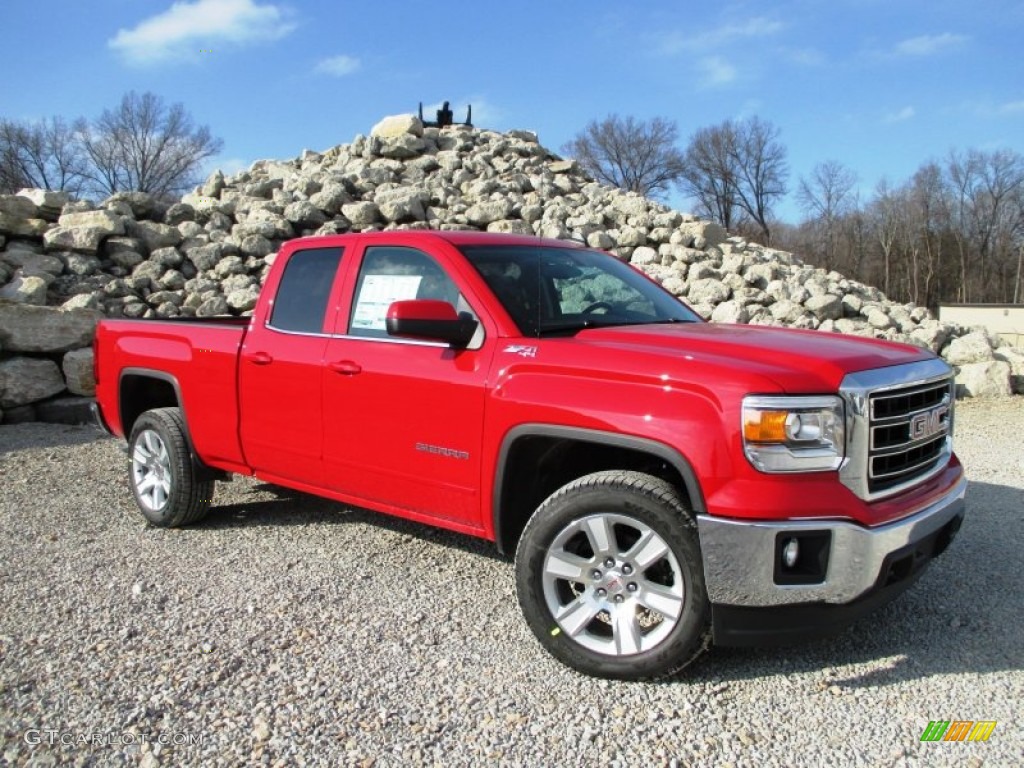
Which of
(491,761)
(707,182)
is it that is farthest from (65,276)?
(707,182)

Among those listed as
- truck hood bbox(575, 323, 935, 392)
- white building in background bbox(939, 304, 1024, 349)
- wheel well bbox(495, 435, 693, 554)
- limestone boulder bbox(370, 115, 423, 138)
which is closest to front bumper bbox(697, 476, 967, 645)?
wheel well bbox(495, 435, 693, 554)

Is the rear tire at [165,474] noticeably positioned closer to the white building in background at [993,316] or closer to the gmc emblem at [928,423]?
the gmc emblem at [928,423]

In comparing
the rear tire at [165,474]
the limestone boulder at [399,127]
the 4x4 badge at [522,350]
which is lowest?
the rear tire at [165,474]

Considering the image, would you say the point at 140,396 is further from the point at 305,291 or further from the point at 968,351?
the point at 968,351

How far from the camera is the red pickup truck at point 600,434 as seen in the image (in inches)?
118

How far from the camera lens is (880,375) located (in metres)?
3.24

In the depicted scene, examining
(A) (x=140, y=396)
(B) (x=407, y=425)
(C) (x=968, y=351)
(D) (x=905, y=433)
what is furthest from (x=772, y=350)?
(C) (x=968, y=351)

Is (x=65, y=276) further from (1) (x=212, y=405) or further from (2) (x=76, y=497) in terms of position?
(1) (x=212, y=405)

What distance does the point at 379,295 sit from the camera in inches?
173

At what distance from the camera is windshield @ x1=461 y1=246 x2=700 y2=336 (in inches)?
156

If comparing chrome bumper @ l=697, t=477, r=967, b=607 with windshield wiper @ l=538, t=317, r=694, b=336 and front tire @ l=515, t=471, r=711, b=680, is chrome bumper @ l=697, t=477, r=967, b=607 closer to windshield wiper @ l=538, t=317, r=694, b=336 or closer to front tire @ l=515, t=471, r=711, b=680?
front tire @ l=515, t=471, r=711, b=680

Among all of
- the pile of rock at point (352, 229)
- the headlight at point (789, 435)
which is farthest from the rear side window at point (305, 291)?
the pile of rock at point (352, 229)

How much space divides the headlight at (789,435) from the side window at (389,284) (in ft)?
5.44

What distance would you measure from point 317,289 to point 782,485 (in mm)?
2887
